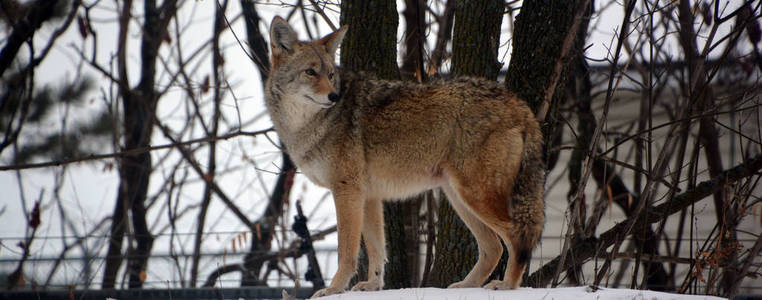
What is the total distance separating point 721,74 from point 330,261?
Result: 655cm

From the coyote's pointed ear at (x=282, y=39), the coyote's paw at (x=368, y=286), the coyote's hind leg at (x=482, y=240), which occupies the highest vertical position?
the coyote's pointed ear at (x=282, y=39)

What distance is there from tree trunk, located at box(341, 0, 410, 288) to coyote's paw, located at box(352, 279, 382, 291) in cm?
111

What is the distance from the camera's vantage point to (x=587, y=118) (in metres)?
9.16

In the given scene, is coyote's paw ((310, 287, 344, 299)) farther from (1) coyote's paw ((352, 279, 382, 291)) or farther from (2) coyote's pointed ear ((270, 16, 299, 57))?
(2) coyote's pointed ear ((270, 16, 299, 57))

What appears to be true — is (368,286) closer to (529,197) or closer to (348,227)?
(348,227)

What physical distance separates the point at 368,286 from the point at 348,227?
1.46ft

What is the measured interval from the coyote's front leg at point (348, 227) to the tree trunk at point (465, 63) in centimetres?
107

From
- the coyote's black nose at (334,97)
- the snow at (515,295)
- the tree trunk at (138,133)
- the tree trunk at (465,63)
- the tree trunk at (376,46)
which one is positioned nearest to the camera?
the snow at (515,295)

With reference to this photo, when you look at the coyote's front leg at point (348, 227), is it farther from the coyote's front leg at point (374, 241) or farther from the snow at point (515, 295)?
the snow at point (515, 295)

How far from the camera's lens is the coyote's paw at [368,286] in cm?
508

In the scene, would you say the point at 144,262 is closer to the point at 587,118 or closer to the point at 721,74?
the point at 587,118

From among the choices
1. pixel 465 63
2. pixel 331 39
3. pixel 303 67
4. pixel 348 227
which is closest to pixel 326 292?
pixel 348 227

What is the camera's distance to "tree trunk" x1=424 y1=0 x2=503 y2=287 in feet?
19.2

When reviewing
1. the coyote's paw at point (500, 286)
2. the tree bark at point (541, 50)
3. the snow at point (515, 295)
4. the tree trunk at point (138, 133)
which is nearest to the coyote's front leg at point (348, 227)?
the snow at point (515, 295)
